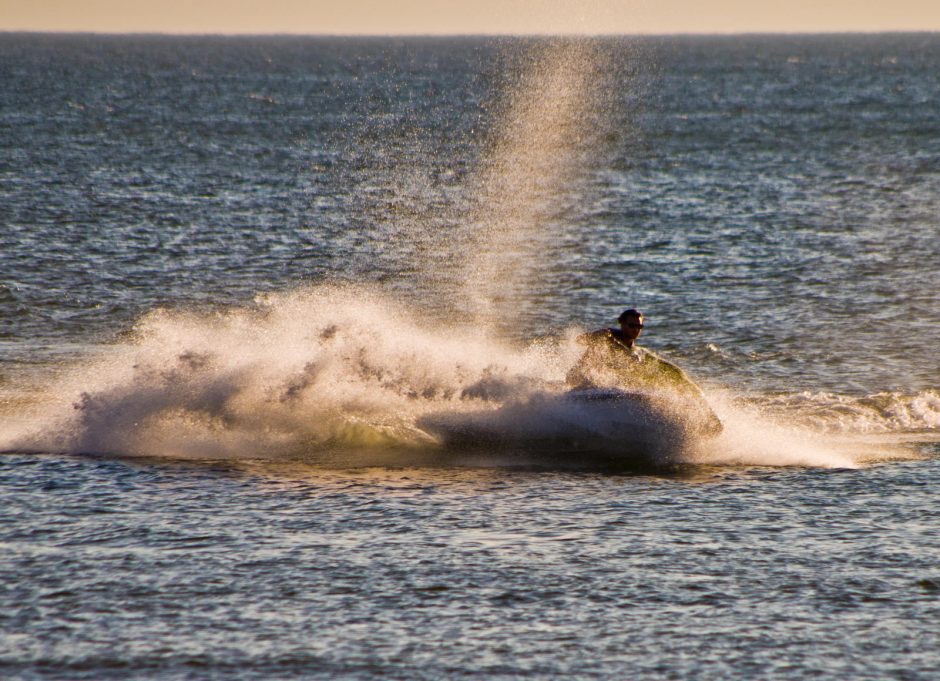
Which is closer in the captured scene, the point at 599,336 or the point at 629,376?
the point at 629,376

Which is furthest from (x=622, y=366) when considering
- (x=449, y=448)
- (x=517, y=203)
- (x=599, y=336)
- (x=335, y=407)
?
(x=517, y=203)

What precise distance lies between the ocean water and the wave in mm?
46

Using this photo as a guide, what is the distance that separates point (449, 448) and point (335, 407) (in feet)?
5.16

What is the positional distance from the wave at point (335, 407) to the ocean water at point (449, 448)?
0.05 m

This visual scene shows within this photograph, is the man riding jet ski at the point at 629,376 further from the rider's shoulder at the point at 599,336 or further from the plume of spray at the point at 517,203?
the plume of spray at the point at 517,203

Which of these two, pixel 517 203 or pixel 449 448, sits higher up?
pixel 517 203

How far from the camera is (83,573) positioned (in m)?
12.5

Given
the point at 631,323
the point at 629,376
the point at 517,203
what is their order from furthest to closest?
the point at 517,203, the point at 631,323, the point at 629,376

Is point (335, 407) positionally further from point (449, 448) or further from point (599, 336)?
point (599, 336)

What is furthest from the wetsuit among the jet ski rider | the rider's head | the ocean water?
the ocean water

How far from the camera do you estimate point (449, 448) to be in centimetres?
1689

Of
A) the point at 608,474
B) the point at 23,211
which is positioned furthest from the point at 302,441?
the point at 23,211

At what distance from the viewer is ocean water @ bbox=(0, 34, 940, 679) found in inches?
447

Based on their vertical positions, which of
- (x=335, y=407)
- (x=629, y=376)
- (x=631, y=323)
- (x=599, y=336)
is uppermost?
(x=631, y=323)
